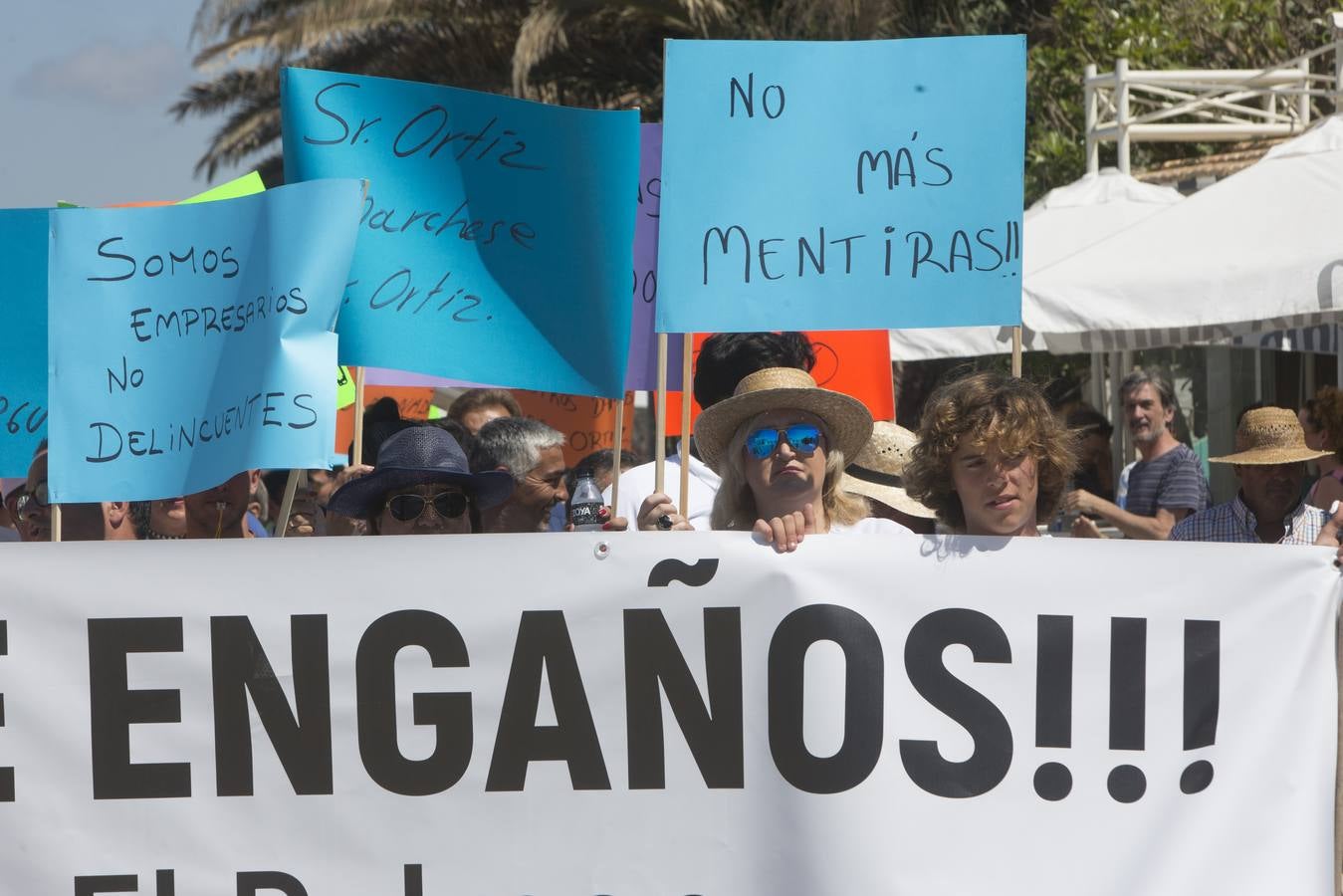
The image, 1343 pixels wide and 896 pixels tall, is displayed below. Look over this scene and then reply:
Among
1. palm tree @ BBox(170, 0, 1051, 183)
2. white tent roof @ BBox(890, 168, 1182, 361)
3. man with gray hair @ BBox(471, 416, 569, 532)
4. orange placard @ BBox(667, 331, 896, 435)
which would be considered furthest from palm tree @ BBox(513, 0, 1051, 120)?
man with gray hair @ BBox(471, 416, 569, 532)

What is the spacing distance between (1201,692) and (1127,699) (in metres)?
0.15

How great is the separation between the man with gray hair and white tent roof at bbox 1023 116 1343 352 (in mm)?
2211

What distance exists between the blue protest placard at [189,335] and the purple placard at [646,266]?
1.23 m

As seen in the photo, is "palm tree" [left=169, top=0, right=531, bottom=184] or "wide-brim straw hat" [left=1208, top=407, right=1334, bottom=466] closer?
"wide-brim straw hat" [left=1208, top=407, right=1334, bottom=466]

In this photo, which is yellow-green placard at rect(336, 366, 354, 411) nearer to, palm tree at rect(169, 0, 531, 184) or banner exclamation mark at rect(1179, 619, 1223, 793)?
banner exclamation mark at rect(1179, 619, 1223, 793)

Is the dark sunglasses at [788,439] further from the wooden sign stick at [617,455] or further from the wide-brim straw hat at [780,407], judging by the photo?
the wooden sign stick at [617,455]

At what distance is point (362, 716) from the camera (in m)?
3.33

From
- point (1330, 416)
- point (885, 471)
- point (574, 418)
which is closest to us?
point (885, 471)

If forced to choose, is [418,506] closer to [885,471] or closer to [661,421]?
[661,421]

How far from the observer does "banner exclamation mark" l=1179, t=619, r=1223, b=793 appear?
10.8ft

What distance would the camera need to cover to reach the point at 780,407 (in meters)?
3.71

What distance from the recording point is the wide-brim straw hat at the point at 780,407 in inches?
144

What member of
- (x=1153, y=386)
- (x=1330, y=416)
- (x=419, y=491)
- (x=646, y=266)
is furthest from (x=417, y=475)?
(x=1153, y=386)

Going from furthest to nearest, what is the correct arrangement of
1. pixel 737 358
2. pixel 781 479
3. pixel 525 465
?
pixel 525 465
pixel 737 358
pixel 781 479
